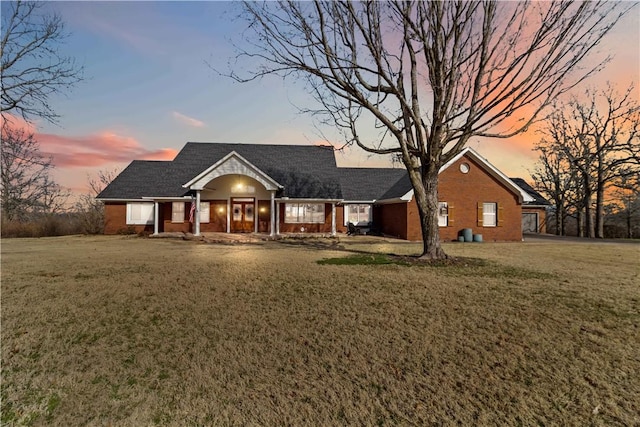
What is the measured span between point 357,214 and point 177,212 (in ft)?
48.4

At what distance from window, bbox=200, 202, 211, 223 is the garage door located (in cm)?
3177

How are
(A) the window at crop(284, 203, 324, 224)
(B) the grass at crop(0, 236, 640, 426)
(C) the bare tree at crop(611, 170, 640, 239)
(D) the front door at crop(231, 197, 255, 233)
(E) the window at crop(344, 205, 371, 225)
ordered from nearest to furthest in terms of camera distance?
1. (B) the grass at crop(0, 236, 640, 426)
2. (D) the front door at crop(231, 197, 255, 233)
3. (A) the window at crop(284, 203, 324, 224)
4. (E) the window at crop(344, 205, 371, 225)
5. (C) the bare tree at crop(611, 170, 640, 239)

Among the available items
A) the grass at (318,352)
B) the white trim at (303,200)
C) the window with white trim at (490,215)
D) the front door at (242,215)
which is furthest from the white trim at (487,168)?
the grass at (318,352)

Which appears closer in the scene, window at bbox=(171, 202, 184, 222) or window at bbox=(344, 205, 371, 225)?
window at bbox=(171, 202, 184, 222)

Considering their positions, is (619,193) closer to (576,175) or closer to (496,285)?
(576,175)

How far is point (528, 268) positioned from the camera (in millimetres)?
11773

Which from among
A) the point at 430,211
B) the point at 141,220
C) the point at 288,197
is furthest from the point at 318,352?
the point at 141,220

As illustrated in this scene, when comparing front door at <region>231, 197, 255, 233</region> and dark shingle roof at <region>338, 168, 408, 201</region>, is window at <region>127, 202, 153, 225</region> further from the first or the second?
dark shingle roof at <region>338, 168, 408, 201</region>

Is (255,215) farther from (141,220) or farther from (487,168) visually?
(487,168)

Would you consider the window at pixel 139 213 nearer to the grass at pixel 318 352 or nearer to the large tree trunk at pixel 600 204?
the grass at pixel 318 352

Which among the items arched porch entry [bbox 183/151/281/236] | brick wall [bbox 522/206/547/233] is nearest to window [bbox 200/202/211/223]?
arched porch entry [bbox 183/151/281/236]

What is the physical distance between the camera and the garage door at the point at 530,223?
3638 cm

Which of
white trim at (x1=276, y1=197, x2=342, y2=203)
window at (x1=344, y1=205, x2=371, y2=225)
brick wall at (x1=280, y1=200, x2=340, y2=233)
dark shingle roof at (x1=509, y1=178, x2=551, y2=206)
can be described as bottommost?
brick wall at (x1=280, y1=200, x2=340, y2=233)

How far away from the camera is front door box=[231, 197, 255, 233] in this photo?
2698 cm
